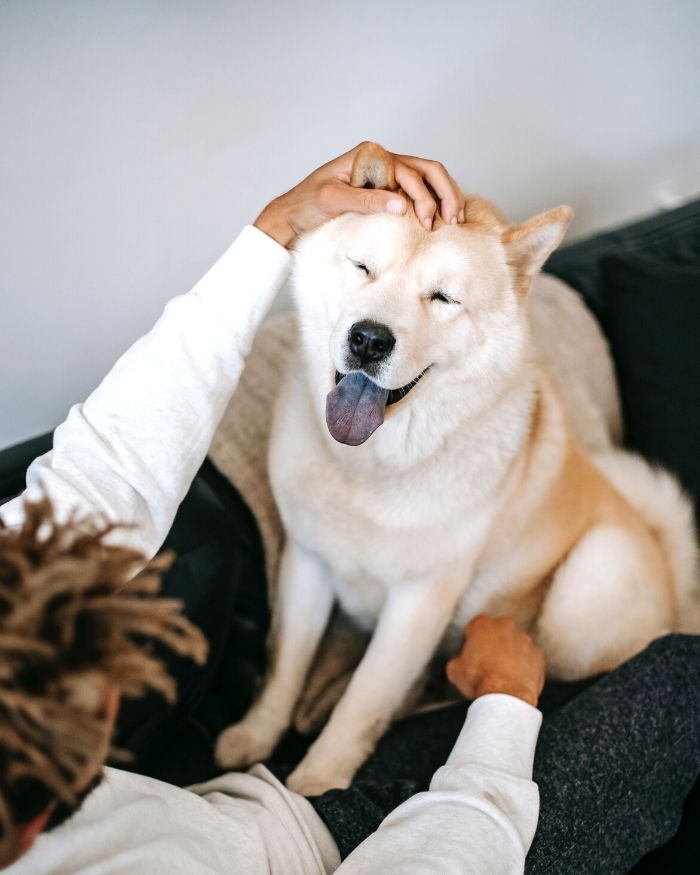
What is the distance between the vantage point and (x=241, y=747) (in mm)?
1141

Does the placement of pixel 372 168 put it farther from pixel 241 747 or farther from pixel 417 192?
pixel 241 747

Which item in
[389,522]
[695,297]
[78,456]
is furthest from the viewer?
[695,297]

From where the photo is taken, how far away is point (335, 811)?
818mm

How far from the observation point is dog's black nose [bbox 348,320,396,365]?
0.86m

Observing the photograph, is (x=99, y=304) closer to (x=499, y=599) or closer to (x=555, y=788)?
(x=499, y=599)

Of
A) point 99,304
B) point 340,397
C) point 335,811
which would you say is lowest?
point 335,811

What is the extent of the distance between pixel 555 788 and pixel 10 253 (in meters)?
1.11

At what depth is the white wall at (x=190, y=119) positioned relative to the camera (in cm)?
108

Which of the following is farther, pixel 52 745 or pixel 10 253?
pixel 10 253

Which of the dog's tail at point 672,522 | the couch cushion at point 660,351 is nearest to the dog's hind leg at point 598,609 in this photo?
the dog's tail at point 672,522

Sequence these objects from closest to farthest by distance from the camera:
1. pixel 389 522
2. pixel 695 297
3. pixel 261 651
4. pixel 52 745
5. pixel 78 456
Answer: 1. pixel 52 745
2. pixel 78 456
3. pixel 389 522
4. pixel 261 651
5. pixel 695 297

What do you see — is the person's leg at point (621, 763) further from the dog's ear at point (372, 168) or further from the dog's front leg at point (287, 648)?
the dog's ear at point (372, 168)

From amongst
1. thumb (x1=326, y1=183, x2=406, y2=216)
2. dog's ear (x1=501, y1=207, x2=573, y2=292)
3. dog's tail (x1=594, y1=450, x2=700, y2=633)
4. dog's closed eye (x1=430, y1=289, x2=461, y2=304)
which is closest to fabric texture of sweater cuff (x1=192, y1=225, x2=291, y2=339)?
thumb (x1=326, y1=183, x2=406, y2=216)

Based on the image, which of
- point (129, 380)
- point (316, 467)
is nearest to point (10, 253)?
point (129, 380)
